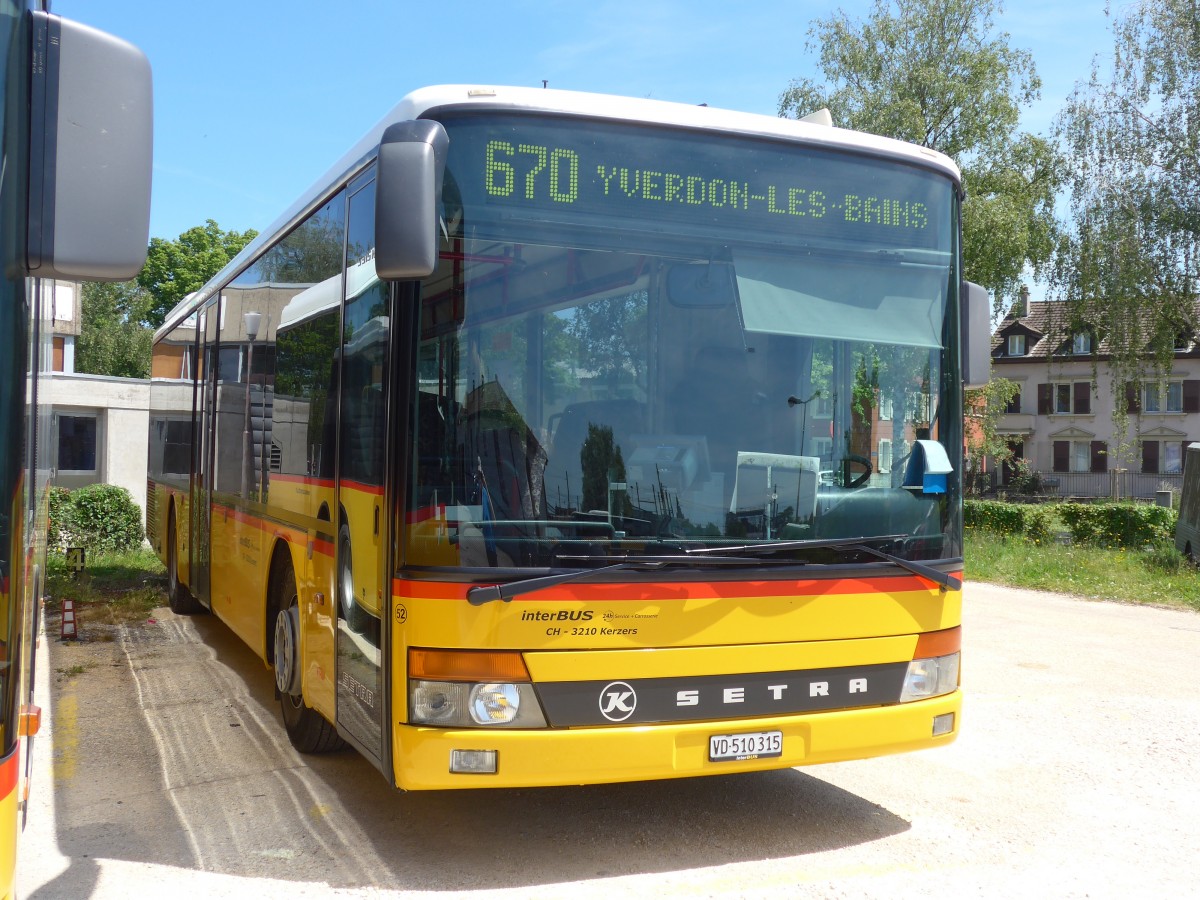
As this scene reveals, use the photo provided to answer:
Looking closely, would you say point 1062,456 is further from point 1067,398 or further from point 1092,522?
point 1092,522

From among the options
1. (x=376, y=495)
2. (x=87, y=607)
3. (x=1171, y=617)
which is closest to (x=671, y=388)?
(x=376, y=495)

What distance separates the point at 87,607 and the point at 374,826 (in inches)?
348

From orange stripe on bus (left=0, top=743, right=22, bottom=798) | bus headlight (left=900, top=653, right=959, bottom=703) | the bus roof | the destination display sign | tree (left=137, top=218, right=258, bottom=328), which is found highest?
tree (left=137, top=218, right=258, bottom=328)

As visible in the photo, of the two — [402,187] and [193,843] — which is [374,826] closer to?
[193,843]

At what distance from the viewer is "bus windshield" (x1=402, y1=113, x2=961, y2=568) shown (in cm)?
468

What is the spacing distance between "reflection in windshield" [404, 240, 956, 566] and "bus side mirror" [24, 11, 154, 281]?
1.93 m

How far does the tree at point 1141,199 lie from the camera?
27.7 metres

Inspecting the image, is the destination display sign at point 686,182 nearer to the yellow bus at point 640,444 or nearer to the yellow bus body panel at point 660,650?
the yellow bus at point 640,444

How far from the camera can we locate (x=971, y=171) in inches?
1195

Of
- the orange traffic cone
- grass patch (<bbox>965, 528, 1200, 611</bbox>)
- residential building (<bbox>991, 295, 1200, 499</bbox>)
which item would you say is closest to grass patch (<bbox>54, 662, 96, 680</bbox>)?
the orange traffic cone

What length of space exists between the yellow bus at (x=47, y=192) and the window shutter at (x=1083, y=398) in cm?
6544

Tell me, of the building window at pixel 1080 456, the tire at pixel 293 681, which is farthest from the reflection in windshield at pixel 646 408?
the building window at pixel 1080 456

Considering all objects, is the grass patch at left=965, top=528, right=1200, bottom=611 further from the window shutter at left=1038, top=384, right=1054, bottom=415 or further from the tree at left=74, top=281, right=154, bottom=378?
the tree at left=74, top=281, right=154, bottom=378

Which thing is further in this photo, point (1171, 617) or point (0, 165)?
point (1171, 617)
